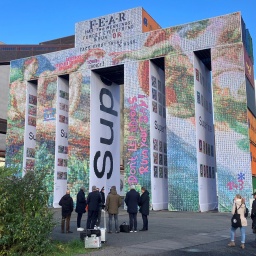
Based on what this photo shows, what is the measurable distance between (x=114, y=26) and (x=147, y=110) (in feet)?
32.2

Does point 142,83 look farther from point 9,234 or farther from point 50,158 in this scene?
point 9,234

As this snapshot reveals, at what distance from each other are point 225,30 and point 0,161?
31105 mm

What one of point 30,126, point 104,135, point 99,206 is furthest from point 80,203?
point 30,126

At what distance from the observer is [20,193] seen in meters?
9.55

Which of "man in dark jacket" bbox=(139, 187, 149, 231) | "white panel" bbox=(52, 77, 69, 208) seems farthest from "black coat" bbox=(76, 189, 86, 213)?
"white panel" bbox=(52, 77, 69, 208)

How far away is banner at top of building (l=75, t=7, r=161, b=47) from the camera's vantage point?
112ft

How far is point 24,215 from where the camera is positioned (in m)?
9.17

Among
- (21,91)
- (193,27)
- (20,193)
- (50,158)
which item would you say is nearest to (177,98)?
(193,27)

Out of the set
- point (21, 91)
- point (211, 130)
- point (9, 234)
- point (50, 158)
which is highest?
point (21, 91)

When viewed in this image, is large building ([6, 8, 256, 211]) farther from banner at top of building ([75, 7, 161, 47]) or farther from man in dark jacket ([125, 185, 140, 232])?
man in dark jacket ([125, 185, 140, 232])

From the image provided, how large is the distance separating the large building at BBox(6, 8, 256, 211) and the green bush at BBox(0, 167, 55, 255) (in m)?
Result: 20.6

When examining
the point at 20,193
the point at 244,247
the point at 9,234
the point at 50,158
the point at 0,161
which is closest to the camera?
the point at 9,234

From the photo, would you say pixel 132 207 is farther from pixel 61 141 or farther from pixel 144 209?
pixel 61 141

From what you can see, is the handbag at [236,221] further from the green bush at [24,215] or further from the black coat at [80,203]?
the black coat at [80,203]
